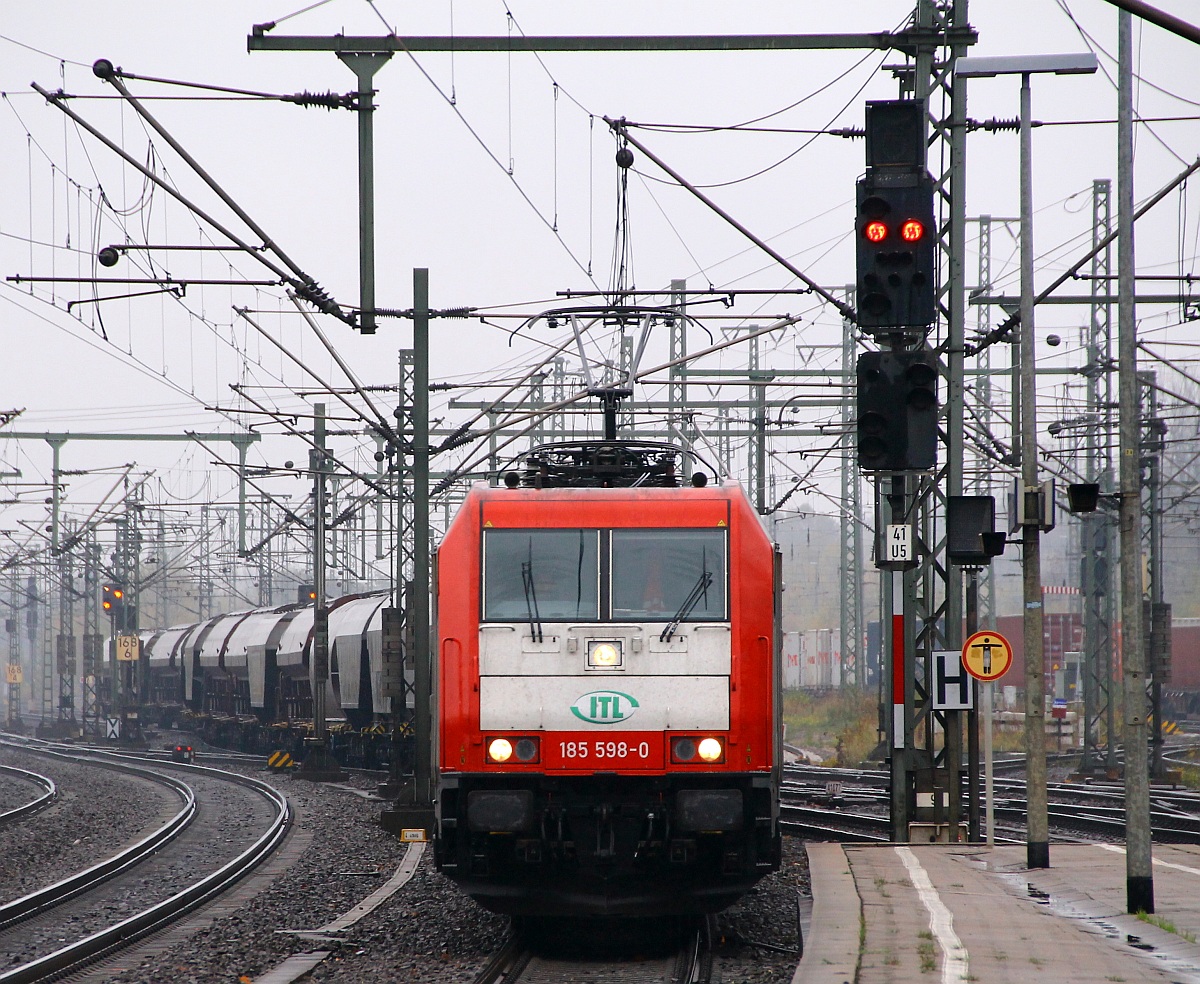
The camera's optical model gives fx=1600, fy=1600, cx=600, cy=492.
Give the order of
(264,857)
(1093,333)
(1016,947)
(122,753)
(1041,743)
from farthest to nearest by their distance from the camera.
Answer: (122,753)
(1093,333)
(264,857)
(1041,743)
(1016,947)

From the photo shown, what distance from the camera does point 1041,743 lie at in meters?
A: 12.8

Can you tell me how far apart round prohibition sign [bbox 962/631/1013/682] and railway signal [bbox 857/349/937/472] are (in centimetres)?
373

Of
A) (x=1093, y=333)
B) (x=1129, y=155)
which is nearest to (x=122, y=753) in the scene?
(x=1093, y=333)

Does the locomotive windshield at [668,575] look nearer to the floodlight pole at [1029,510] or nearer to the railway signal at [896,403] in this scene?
the railway signal at [896,403]

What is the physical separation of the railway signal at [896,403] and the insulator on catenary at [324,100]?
183 inches

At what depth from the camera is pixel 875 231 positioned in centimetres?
1098

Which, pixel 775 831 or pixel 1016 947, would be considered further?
pixel 775 831

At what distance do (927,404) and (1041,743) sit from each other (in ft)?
11.2

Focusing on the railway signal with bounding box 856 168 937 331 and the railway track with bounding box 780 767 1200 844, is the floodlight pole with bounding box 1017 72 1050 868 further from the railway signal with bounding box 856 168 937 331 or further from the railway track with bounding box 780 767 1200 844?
the railway track with bounding box 780 767 1200 844

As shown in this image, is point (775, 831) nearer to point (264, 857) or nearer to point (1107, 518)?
point (264, 857)

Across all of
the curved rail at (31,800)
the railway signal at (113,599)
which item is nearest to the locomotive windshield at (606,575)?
the curved rail at (31,800)

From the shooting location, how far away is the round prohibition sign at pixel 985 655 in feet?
46.5

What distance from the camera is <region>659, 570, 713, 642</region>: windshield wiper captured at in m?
10.9

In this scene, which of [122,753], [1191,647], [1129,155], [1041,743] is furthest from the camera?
[1191,647]
